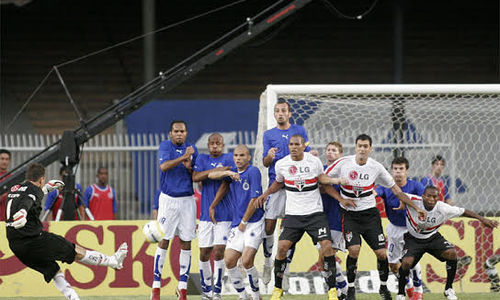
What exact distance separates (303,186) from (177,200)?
5.49ft

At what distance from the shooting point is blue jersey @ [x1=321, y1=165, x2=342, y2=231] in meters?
10.2

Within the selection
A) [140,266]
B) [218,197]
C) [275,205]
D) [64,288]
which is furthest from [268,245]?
[140,266]

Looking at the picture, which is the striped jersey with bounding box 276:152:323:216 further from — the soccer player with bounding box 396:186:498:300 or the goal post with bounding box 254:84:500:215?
the goal post with bounding box 254:84:500:215

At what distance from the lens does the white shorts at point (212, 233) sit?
1013 cm

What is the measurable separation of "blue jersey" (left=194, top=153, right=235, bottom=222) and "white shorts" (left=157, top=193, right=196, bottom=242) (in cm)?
18

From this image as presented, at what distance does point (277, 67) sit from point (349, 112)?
860 cm

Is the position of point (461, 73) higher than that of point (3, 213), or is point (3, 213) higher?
point (461, 73)

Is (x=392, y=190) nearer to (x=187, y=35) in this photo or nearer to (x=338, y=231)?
(x=338, y=231)

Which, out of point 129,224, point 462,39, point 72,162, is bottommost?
point 129,224

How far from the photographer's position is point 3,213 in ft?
43.5

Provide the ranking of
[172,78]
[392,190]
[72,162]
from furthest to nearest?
[172,78], [72,162], [392,190]

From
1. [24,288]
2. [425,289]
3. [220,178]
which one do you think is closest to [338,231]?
[220,178]

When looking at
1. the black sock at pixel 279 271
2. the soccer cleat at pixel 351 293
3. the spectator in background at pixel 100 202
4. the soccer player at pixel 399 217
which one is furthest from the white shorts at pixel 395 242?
the spectator in background at pixel 100 202

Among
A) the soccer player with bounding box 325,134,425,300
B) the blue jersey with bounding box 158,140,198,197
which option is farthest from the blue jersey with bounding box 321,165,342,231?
the blue jersey with bounding box 158,140,198,197
